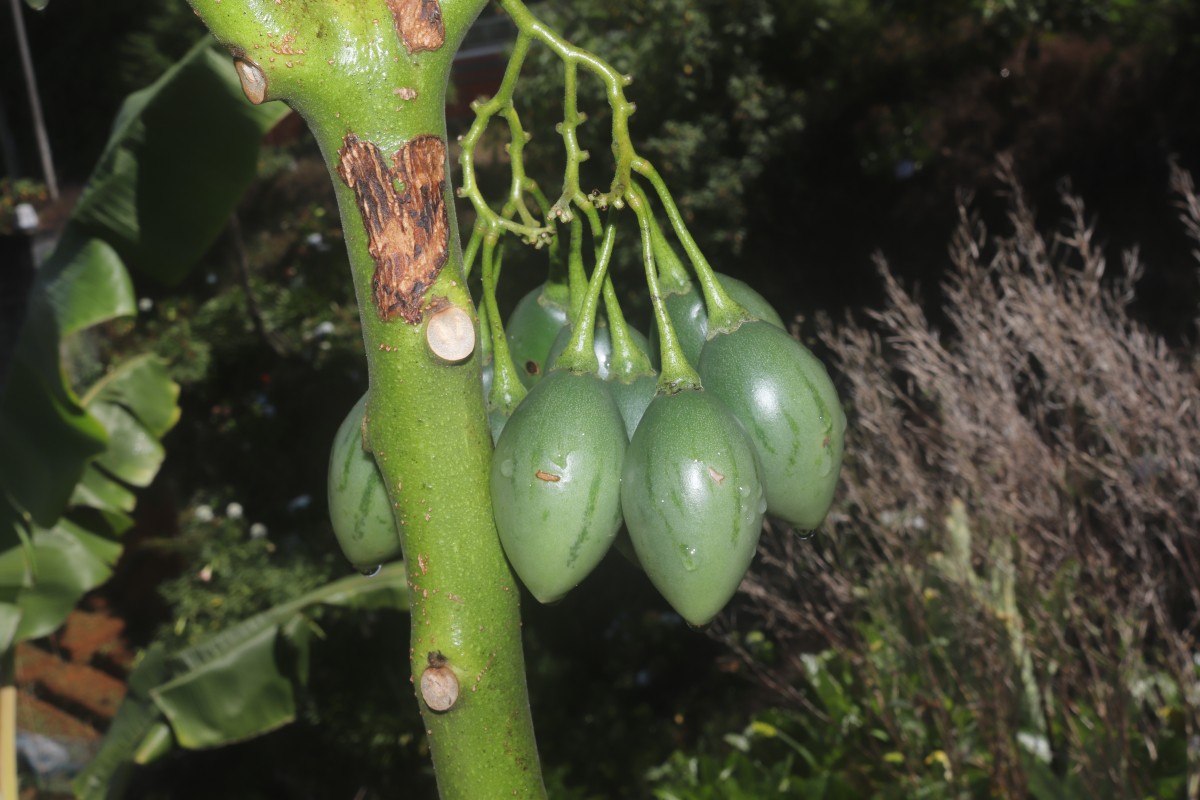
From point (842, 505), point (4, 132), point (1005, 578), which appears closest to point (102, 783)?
point (842, 505)

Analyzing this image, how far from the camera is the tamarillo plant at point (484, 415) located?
741 mm

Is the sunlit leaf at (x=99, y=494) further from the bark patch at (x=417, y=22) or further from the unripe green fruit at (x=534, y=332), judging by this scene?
the bark patch at (x=417, y=22)

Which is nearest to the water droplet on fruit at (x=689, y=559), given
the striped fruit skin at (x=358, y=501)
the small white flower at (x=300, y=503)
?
the striped fruit skin at (x=358, y=501)

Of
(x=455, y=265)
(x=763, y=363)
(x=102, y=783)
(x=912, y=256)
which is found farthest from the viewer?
(x=912, y=256)

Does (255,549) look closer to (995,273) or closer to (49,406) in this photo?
(49,406)

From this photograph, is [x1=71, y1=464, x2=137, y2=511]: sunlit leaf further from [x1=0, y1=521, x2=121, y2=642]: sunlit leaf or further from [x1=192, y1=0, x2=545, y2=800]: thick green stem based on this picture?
[x1=192, y1=0, x2=545, y2=800]: thick green stem

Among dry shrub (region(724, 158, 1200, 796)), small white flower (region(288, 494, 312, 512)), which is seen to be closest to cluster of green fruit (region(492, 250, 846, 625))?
dry shrub (region(724, 158, 1200, 796))

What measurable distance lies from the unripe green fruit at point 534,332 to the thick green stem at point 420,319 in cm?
25

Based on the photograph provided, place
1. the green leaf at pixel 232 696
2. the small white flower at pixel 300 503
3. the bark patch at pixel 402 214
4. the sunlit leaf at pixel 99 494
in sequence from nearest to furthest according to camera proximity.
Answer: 1. the bark patch at pixel 402 214
2. the green leaf at pixel 232 696
3. the sunlit leaf at pixel 99 494
4. the small white flower at pixel 300 503

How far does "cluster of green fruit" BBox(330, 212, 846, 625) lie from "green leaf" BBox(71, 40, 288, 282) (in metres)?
2.52

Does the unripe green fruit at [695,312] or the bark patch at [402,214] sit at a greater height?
the bark patch at [402,214]

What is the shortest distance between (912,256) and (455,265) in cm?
555

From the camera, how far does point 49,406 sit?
302 centimetres

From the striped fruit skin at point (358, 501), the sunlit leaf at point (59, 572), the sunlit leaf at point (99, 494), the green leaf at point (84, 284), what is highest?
the striped fruit skin at point (358, 501)
